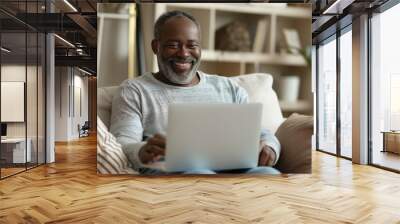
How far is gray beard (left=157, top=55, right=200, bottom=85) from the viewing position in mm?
5363

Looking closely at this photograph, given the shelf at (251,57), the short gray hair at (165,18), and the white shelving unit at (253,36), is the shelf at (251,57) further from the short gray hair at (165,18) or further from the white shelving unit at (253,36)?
the short gray hair at (165,18)

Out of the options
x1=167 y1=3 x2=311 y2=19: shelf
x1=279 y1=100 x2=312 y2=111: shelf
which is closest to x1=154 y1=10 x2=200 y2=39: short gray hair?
x1=167 y1=3 x2=311 y2=19: shelf

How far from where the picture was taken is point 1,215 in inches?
156

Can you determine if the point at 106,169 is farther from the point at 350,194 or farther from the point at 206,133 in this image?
the point at 350,194

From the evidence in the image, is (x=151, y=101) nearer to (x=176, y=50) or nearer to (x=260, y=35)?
(x=176, y=50)

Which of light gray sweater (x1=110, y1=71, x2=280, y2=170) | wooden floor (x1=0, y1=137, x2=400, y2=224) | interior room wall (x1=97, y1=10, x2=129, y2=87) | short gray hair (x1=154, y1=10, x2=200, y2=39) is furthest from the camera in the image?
interior room wall (x1=97, y1=10, x2=129, y2=87)

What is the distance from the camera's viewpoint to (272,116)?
18.1 ft

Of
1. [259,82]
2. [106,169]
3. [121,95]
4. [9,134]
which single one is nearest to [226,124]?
[259,82]

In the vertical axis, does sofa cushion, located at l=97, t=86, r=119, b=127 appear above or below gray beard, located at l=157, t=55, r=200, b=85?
below

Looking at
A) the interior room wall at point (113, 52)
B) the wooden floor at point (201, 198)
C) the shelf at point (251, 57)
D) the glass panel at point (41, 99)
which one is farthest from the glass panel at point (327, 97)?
the glass panel at point (41, 99)

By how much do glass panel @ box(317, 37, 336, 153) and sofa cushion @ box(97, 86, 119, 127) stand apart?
6000 millimetres

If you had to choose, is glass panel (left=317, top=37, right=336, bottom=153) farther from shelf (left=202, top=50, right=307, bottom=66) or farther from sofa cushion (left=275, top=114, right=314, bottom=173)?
shelf (left=202, top=50, right=307, bottom=66)

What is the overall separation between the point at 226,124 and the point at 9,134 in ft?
11.3

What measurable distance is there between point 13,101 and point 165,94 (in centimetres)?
272
